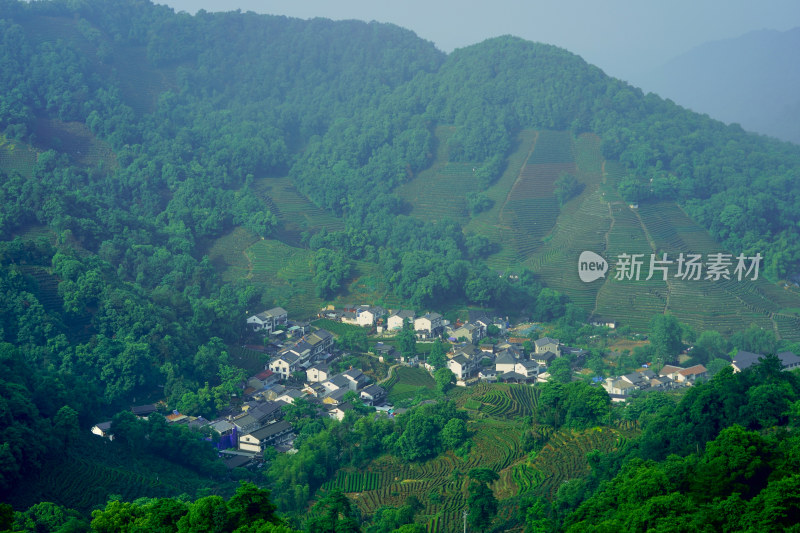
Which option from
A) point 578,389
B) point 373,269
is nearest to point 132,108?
point 373,269

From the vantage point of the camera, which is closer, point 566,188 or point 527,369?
point 527,369

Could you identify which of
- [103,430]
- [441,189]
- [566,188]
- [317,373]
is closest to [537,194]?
[566,188]

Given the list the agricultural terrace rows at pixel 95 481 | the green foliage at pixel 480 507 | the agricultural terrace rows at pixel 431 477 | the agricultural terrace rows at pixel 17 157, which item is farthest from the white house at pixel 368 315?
the green foliage at pixel 480 507

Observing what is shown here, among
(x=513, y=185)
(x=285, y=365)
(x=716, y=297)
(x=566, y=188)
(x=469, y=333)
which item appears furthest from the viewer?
(x=513, y=185)

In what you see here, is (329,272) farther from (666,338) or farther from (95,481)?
(95,481)

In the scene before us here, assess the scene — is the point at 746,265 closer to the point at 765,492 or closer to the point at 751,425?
the point at 751,425

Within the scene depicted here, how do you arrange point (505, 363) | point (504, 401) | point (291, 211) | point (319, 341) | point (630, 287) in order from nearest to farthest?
point (504, 401) < point (505, 363) < point (319, 341) < point (630, 287) < point (291, 211)
